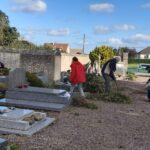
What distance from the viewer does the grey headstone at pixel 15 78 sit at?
1291 centimetres

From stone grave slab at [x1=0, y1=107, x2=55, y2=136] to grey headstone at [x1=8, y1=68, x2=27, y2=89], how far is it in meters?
3.80

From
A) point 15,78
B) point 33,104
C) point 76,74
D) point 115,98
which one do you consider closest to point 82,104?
point 33,104

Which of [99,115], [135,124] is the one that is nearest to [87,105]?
[99,115]

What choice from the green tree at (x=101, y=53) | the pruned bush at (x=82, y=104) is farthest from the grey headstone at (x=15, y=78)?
the green tree at (x=101, y=53)

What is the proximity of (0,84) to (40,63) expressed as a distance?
7.42 metres

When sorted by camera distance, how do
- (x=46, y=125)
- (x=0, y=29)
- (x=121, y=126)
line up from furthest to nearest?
(x=0, y=29), (x=121, y=126), (x=46, y=125)

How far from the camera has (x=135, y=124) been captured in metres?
10.3

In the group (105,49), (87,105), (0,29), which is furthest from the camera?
(0,29)

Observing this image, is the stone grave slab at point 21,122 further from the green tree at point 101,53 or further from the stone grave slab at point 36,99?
the green tree at point 101,53

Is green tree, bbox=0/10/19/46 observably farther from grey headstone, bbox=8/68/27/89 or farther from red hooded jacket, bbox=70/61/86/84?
grey headstone, bbox=8/68/27/89

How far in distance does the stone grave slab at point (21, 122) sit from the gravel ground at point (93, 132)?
0.54 ft

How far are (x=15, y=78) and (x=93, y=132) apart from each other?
4.89m

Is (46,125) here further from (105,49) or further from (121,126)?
(105,49)

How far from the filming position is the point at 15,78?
13.2 meters
